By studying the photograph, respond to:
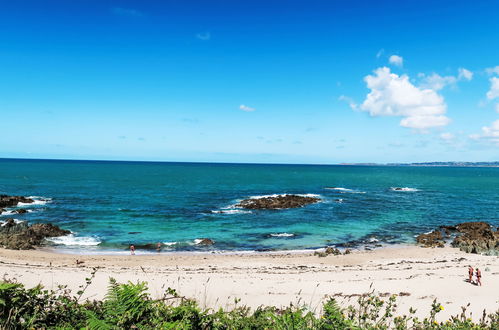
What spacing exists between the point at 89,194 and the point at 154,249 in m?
39.1

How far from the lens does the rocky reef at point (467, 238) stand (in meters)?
28.5

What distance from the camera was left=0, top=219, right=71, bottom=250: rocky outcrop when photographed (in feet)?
88.6

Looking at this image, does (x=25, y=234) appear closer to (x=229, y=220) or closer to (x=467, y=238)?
(x=229, y=220)


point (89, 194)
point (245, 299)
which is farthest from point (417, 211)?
point (89, 194)

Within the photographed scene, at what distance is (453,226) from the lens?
1524 inches

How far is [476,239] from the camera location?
32.4m

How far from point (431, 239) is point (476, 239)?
15.3ft

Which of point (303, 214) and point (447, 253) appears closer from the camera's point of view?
point (447, 253)

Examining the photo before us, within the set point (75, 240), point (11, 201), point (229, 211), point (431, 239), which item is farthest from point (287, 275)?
point (11, 201)

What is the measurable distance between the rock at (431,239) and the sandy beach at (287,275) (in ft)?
4.30

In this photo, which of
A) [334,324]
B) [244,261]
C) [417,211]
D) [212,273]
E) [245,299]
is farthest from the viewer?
[417,211]

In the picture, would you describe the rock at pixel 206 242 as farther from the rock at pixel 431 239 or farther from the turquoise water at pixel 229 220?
the rock at pixel 431 239

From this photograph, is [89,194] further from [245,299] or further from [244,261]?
[245,299]

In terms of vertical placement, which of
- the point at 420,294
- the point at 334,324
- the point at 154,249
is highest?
the point at 334,324
